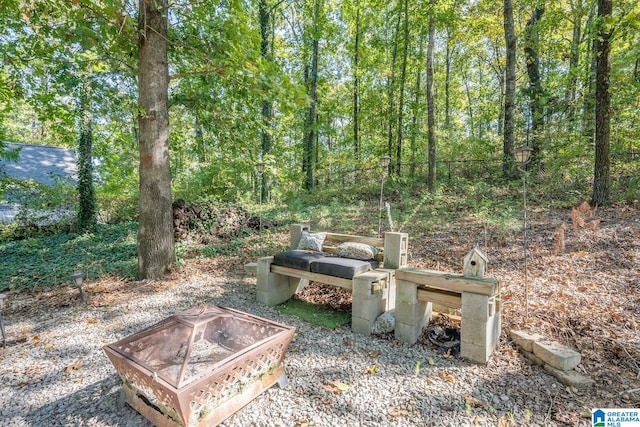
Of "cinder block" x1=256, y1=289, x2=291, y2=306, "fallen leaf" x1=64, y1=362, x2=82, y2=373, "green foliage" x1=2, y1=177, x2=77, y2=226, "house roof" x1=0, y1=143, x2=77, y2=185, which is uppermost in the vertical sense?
"house roof" x1=0, y1=143, x2=77, y2=185

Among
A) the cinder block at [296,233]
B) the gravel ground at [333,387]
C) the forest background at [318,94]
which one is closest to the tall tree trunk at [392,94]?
the forest background at [318,94]

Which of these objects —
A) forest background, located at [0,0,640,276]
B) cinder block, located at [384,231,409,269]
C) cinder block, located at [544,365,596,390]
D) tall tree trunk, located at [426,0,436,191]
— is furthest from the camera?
tall tree trunk, located at [426,0,436,191]

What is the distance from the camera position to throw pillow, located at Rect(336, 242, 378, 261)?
371 cm

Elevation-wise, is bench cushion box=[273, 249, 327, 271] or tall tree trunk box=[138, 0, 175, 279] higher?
tall tree trunk box=[138, 0, 175, 279]

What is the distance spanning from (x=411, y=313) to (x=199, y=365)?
184 centimetres

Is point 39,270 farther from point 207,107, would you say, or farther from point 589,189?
point 589,189

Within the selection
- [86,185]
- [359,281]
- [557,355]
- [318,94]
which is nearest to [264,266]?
[359,281]

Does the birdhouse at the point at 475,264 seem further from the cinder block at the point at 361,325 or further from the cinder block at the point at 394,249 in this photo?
the cinder block at the point at 361,325

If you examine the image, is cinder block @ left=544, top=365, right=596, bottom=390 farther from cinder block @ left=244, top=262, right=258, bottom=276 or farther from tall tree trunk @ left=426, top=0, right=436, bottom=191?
tall tree trunk @ left=426, top=0, right=436, bottom=191

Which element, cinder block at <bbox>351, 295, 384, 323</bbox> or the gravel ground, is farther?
A: cinder block at <bbox>351, 295, 384, 323</bbox>

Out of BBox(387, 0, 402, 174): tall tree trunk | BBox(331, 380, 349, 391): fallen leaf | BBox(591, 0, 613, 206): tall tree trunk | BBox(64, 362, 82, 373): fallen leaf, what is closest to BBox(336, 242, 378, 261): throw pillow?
BBox(331, 380, 349, 391): fallen leaf

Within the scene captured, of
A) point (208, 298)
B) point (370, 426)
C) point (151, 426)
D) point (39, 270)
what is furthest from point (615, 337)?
point (39, 270)

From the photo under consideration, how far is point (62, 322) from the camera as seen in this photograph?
137 inches

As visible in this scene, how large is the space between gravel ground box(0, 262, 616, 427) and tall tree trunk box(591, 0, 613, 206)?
514cm
